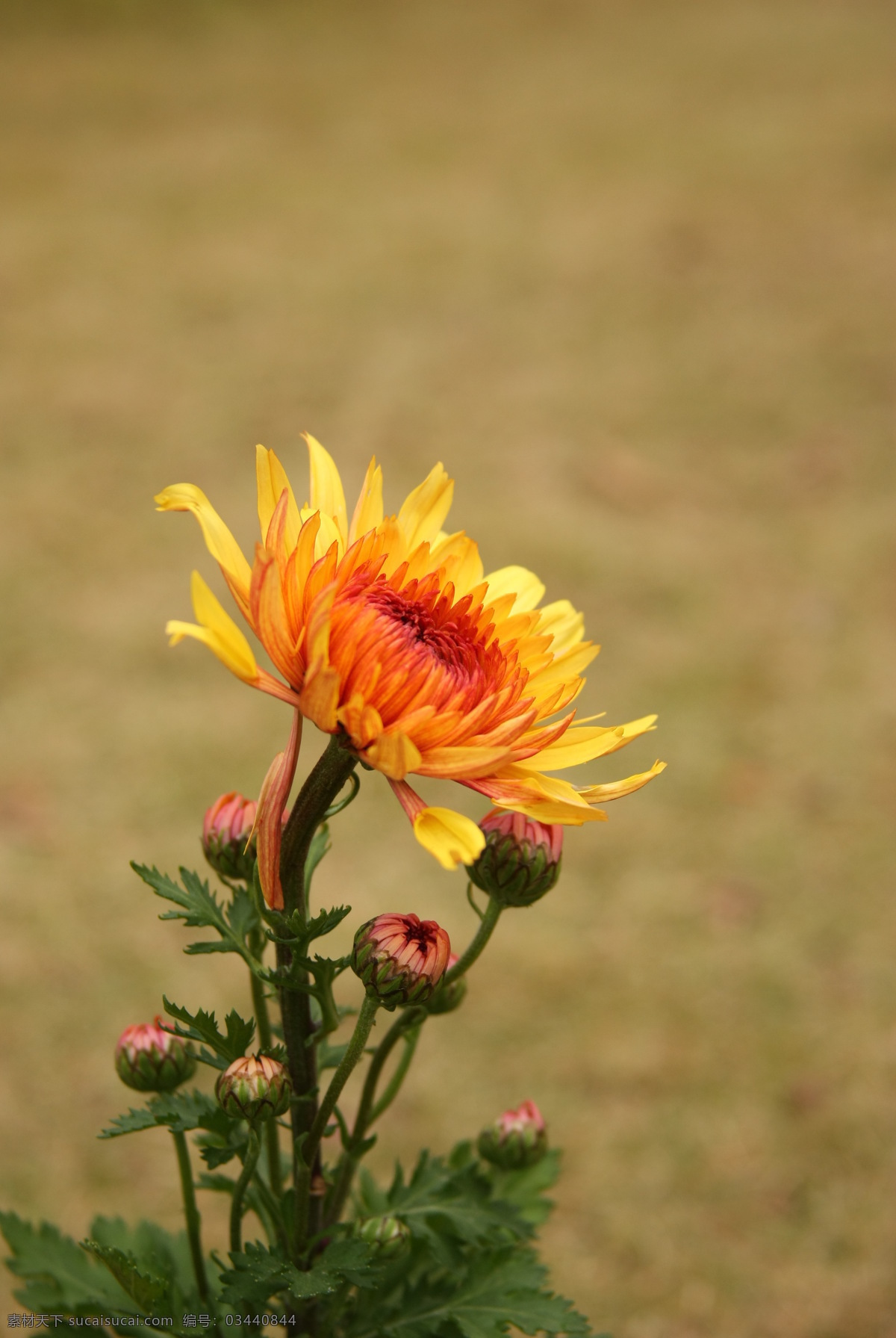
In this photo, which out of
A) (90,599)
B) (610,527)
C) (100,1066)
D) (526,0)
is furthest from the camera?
(526,0)

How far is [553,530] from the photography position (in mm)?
3066

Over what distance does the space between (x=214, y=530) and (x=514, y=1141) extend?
0.46 m

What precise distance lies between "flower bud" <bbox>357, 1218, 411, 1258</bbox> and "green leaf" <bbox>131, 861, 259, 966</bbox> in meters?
0.18

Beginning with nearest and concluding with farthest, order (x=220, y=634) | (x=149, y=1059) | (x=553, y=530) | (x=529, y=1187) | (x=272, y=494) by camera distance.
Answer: (x=220, y=634) < (x=272, y=494) < (x=149, y=1059) < (x=529, y=1187) < (x=553, y=530)

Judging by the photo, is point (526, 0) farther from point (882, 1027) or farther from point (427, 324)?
point (882, 1027)

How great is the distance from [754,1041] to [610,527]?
5.08ft

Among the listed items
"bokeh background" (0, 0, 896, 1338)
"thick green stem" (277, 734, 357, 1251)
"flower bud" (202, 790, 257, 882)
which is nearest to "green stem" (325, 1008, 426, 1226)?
"thick green stem" (277, 734, 357, 1251)

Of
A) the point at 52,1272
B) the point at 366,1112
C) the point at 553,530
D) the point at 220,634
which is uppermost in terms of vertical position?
the point at 553,530

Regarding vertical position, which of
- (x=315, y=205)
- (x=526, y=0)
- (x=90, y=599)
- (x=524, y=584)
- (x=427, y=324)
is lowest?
(x=524, y=584)

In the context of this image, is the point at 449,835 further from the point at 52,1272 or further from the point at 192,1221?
the point at 52,1272

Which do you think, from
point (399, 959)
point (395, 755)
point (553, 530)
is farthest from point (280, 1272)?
point (553, 530)

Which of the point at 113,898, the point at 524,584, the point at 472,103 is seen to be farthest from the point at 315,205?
the point at 524,584

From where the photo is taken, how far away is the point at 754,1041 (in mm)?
1950

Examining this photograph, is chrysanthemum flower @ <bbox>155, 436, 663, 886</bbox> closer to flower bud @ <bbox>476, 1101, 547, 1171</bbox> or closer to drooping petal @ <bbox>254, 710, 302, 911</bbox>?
drooping petal @ <bbox>254, 710, 302, 911</bbox>
